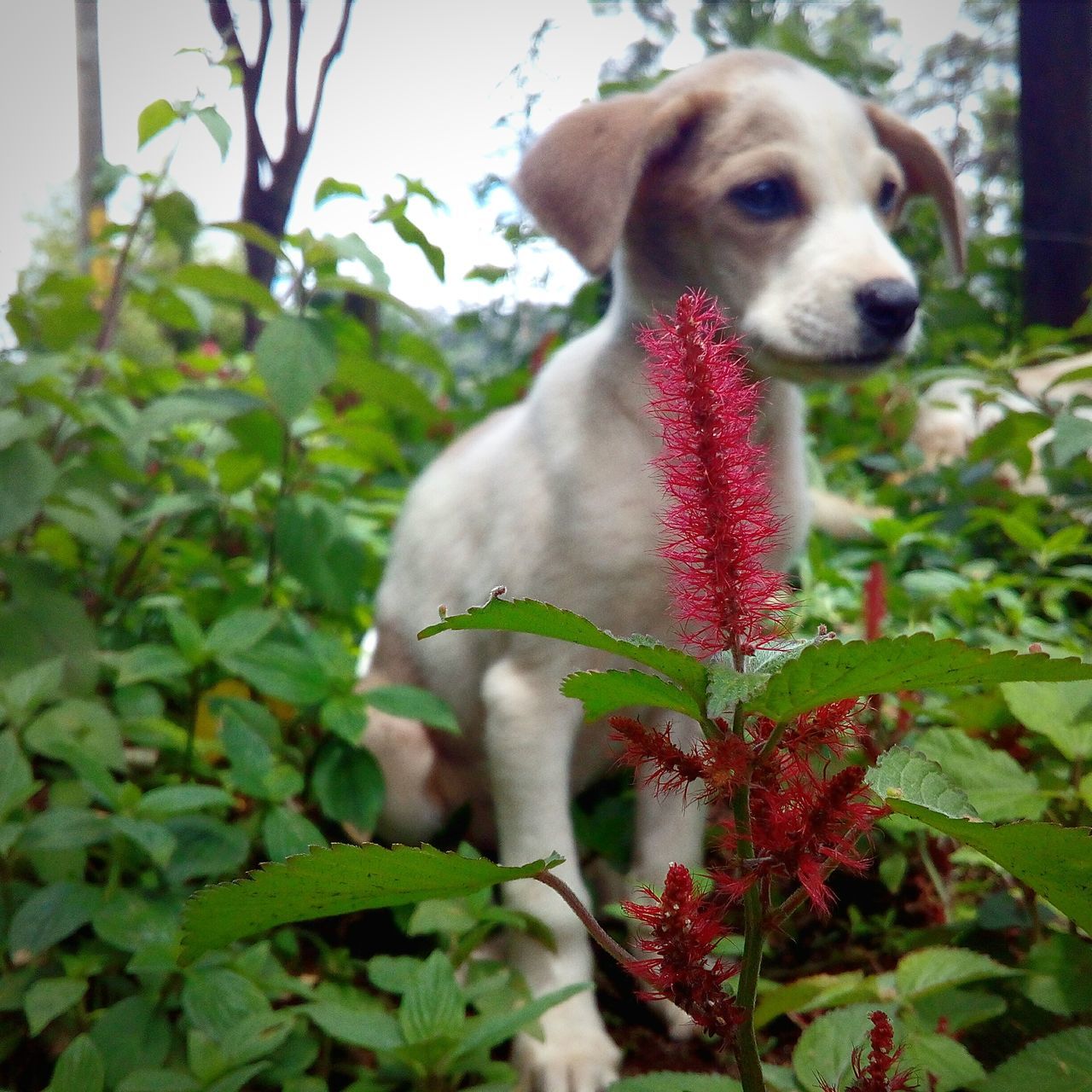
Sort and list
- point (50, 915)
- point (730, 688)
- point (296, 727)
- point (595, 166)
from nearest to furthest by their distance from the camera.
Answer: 1. point (730, 688)
2. point (50, 915)
3. point (595, 166)
4. point (296, 727)

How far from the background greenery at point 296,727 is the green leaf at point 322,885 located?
0.27 meters

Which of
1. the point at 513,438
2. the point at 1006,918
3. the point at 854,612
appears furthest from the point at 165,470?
the point at 1006,918

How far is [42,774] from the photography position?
1381 mm

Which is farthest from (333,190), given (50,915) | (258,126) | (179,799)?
(50,915)

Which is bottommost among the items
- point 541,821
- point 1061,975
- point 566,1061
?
point 566,1061

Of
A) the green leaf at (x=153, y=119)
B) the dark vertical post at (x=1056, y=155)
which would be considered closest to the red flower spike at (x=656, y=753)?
the green leaf at (x=153, y=119)

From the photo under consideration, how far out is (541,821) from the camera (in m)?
1.22

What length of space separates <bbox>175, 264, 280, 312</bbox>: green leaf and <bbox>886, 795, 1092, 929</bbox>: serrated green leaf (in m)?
1.13

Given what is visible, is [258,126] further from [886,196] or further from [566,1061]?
[566,1061]

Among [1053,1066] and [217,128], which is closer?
[1053,1066]

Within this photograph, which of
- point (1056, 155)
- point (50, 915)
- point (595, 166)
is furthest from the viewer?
point (1056, 155)

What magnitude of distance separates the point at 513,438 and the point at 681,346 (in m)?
1.05

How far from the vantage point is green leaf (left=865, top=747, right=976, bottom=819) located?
0.39 meters

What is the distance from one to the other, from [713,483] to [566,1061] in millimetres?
922
